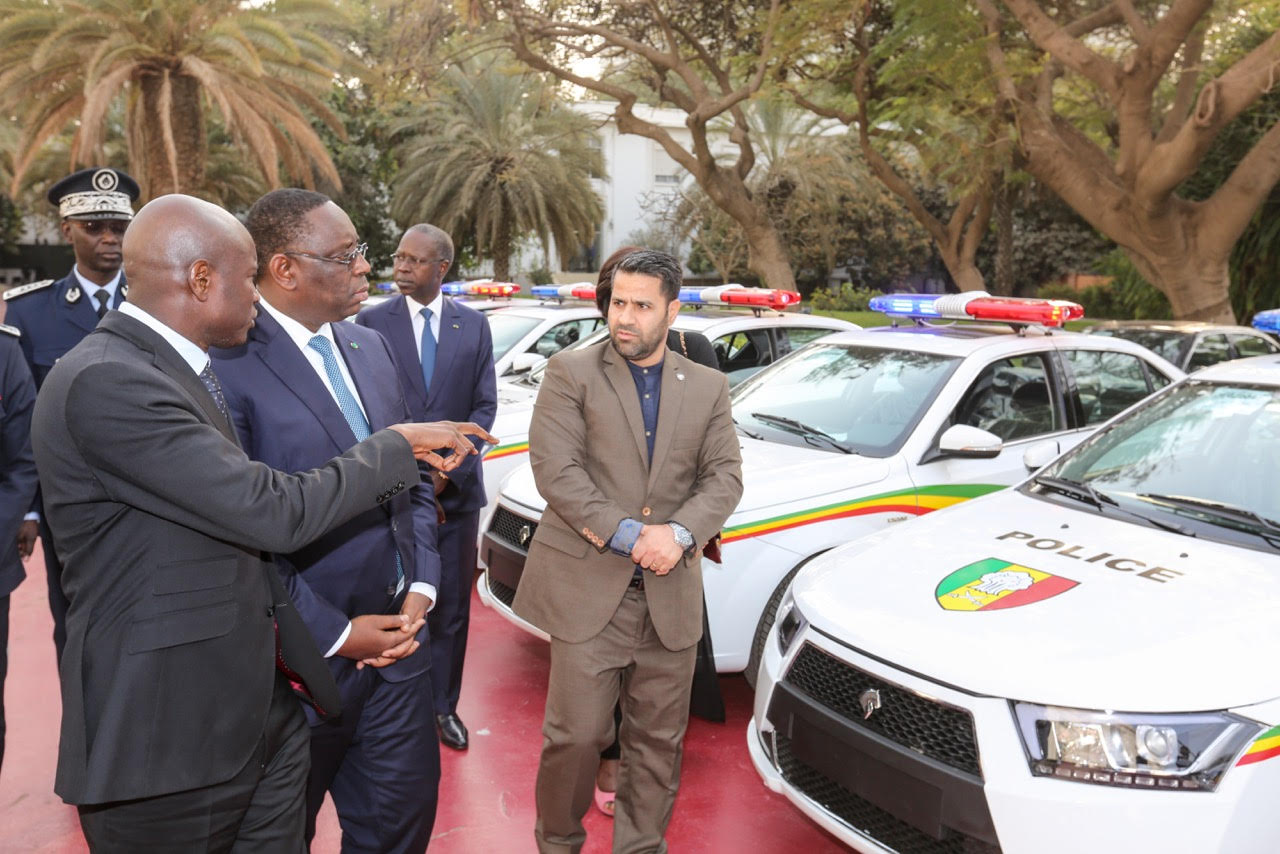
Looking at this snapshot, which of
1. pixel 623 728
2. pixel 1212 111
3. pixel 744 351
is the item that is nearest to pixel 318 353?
pixel 623 728

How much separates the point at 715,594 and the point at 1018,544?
1.28 m

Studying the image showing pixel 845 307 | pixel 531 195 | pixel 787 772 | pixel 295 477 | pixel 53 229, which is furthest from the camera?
pixel 53 229

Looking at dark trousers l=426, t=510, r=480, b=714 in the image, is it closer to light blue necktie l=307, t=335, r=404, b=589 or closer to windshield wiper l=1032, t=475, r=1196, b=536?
light blue necktie l=307, t=335, r=404, b=589

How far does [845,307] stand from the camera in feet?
91.1

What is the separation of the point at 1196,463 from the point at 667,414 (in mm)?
1986

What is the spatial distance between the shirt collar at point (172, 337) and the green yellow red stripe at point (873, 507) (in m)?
2.56

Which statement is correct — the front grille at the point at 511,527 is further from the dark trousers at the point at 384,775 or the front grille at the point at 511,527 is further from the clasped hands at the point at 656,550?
the dark trousers at the point at 384,775

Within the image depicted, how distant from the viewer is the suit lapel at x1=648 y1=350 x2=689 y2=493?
318cm

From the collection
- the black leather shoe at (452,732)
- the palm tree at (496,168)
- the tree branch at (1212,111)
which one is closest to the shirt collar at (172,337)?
the black leather shoe at (452,732)

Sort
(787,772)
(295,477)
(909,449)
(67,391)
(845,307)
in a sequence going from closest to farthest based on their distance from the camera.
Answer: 1. (67,391)
2. (295,477)
3. (787,772)
4. (909,449)
5. (845,307)

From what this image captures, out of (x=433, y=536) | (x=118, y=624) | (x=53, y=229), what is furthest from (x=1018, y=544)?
(x=53, y=229)

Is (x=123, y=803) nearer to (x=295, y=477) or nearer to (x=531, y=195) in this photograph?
(x=295, y=477)

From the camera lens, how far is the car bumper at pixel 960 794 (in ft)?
8.07

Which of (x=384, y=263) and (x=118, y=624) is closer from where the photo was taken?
(x=118, y=624)
